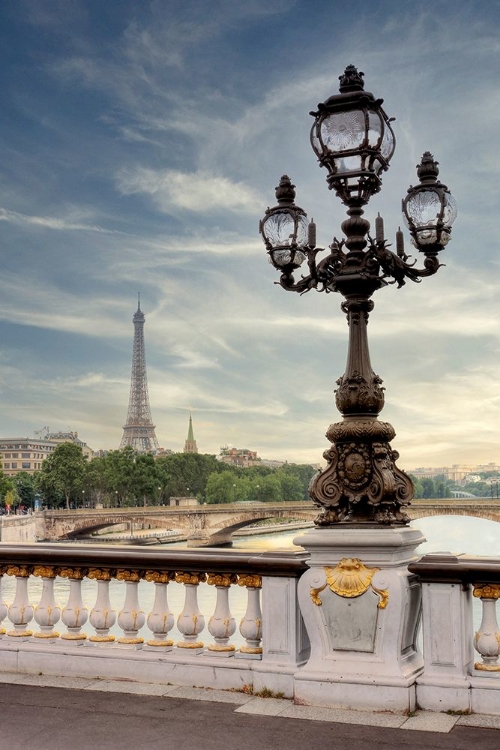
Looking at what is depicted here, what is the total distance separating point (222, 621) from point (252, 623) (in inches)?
11.3

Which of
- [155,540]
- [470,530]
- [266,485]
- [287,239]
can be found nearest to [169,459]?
[266,485]

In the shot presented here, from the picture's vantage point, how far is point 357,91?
24.5 ft

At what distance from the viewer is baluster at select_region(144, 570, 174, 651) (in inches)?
296

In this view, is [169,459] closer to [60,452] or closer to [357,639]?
[60,452]

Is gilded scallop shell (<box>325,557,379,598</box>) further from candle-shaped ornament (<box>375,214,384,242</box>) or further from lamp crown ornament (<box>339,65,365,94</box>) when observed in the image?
lamp crown ornament (<box>339,65,365,94</box>)

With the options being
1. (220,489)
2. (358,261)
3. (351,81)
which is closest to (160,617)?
(358,261)

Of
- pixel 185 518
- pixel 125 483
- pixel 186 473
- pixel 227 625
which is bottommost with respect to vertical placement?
pixel 185 518

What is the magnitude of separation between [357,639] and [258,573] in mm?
954

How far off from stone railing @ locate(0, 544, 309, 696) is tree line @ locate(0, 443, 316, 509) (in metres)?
117

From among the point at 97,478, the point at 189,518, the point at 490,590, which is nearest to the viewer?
the point at 490,590

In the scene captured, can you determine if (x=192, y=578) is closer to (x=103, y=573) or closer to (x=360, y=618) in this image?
(x=103, y=573)

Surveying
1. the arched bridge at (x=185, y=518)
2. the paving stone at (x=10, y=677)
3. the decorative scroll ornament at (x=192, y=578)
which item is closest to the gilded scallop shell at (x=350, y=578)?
the decorative scroll ornament at (x=192, y=578)

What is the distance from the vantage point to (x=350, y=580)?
6715mm

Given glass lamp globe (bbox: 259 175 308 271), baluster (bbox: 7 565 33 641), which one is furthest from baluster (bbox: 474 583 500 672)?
baluster (bbox: 7 565 33 641)
